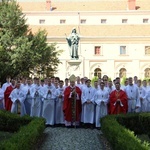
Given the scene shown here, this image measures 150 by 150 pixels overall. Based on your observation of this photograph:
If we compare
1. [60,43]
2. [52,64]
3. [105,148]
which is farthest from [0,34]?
[105,148]

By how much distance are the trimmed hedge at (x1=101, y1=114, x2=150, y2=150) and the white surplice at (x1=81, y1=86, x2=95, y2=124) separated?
256cm

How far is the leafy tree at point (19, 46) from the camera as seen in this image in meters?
32.5

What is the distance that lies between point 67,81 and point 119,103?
2404mm

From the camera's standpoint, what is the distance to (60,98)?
46.6 feet

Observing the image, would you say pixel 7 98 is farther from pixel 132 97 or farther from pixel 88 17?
pixel 88 17

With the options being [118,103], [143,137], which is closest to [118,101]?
[118,103]

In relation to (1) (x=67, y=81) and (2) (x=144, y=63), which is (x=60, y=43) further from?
(1) (x=67, y=81)

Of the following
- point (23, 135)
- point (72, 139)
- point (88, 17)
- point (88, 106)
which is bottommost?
point (72, 139)

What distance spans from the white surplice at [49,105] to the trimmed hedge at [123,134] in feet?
12.1

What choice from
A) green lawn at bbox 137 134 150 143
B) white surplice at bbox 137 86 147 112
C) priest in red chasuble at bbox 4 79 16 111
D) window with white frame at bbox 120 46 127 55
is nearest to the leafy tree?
window with white frame at bbox 120 46 127 55

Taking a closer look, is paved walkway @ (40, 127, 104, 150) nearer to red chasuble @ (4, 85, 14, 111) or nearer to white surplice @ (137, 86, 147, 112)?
white surplice @ (137, 86, 147, 112)

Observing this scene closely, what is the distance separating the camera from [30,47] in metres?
33.5

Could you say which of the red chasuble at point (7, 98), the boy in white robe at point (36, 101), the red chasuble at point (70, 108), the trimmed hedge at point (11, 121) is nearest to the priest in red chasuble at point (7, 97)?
the red chasuble at point (7, 98)

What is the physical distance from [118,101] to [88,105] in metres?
1.24
